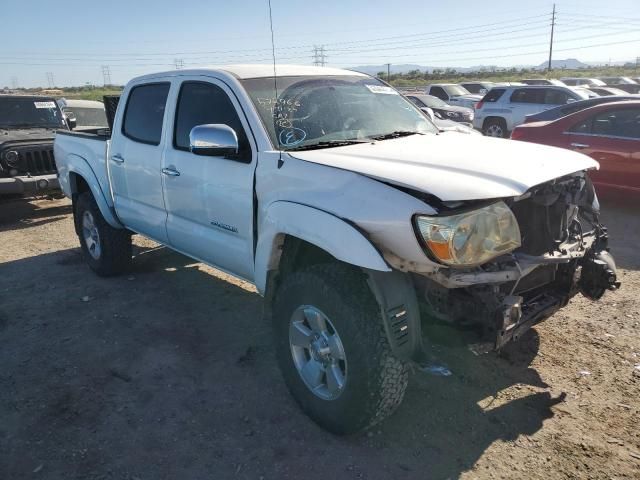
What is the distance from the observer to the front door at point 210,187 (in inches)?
131

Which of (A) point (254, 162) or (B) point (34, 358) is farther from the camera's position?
(B) point (34, 358)

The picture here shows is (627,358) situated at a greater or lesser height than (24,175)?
lesser

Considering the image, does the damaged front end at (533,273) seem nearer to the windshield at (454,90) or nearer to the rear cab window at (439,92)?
the rear cab window at (439,92)

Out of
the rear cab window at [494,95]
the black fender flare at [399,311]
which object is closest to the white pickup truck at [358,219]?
the black fender flare at [399,311]

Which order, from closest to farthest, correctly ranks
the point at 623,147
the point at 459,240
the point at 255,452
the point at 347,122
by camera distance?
the point at 459,240 < the point at 255,452 < the point at 347,122 < the point at 623,147

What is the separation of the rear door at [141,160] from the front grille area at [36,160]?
4.22 metres

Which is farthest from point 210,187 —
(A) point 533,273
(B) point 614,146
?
(B) point 614,146

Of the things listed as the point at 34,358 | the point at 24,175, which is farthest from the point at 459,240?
the point at 24,175

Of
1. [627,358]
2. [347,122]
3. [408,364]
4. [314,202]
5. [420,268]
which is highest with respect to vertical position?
[347,122]

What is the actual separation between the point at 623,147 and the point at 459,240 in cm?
590

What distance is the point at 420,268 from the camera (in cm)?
245

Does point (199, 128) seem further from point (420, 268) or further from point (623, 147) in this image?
point (623, 147)

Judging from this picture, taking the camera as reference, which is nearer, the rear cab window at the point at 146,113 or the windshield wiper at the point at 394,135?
the windshield wiper at the point at 394,135

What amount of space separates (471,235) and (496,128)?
43.3 feet
